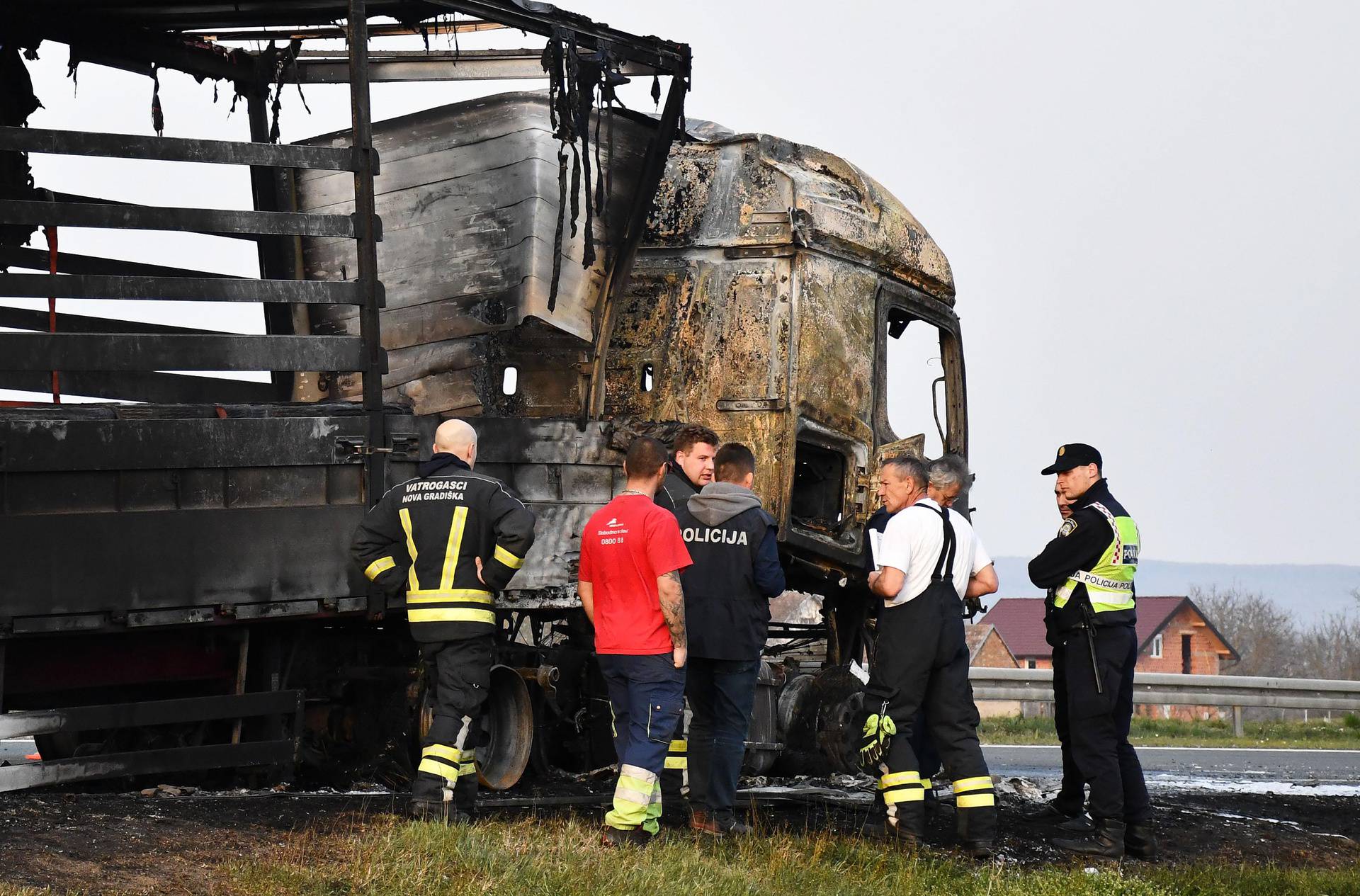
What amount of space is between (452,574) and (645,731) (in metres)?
1.07

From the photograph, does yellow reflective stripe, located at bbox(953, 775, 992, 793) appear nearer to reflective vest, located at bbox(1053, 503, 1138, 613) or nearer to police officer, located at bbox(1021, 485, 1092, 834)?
police officer, located at bbox(1021, 485, 1092, 834)

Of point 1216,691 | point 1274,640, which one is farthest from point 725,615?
point 1274,640

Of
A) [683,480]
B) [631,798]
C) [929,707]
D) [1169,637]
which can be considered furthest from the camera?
[1169,637]

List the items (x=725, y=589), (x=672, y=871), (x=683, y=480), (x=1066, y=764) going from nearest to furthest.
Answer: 1. (x=672, y=871)
2. (x=725, y=589)
3. (x=683, y=480)
4. (x=1066, y=764)

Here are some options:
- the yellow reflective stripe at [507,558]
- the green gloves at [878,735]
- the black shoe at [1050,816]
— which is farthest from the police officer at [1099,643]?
the yellow reflective stripe at [507,558]

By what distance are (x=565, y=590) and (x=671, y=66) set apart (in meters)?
3.02

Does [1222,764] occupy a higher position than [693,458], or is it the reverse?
[693,458]

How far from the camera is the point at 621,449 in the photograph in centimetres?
899

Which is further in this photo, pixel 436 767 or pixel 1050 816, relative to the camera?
pixel 1050 816

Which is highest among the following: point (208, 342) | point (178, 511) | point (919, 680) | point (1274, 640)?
point (1274, 640)

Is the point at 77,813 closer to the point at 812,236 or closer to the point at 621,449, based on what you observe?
the point at 621,449

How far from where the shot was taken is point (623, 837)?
6.40 metres

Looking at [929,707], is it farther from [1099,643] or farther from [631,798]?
[631,798]

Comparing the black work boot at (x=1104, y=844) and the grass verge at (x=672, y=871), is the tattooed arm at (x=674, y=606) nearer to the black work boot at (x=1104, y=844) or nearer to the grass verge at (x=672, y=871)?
the grass verge at (x=672, y=871)
